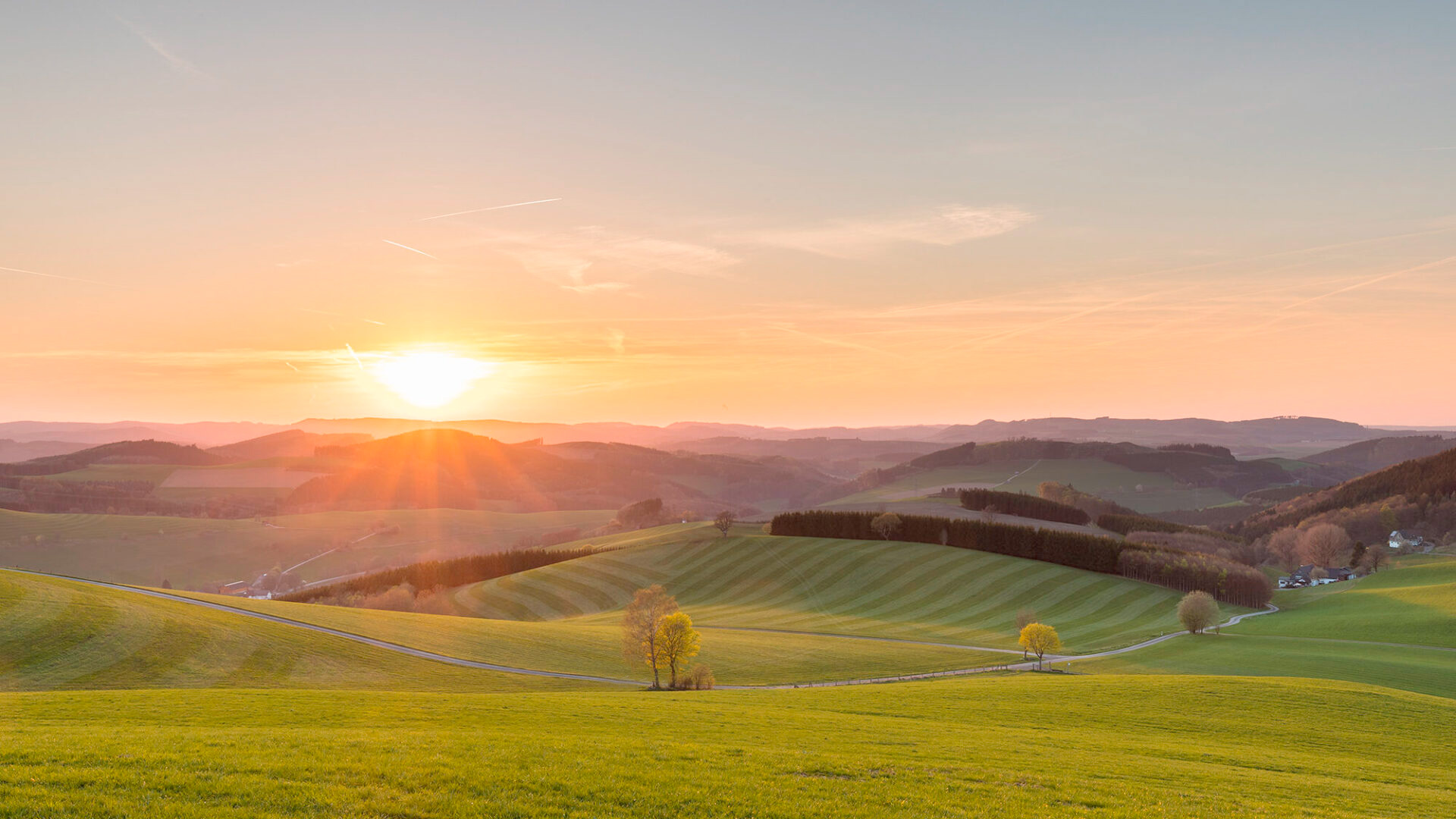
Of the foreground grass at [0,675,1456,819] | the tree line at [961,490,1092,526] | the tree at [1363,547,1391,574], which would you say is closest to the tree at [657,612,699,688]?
the foreground grass at [0,675,1456,819]

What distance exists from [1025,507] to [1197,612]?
10402 centimetres

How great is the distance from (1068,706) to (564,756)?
32.8 metres

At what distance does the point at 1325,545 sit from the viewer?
164000 mm

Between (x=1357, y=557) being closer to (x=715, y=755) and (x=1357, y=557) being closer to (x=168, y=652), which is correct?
(x=715, y=755)

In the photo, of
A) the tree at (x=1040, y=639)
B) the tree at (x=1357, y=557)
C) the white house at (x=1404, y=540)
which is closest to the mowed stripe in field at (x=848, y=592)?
the tree at (x=1040, y=639)

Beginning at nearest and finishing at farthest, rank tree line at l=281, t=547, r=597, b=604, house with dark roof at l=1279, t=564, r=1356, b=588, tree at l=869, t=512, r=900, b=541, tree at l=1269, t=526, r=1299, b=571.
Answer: house with dark roof at l=1279, t=564, r=1356, b=588, tree at l=869, t=512, r=900, b=541, tree line at l=281, t=547, r=597, b=604, tree at l=1269, t=526, r=1299, b=571

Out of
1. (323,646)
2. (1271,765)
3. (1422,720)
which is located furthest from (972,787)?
(323,646)

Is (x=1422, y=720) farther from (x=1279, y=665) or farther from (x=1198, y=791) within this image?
(x=1279, y=665)

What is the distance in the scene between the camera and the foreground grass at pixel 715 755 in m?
17.4

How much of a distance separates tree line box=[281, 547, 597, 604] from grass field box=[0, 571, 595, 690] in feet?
326

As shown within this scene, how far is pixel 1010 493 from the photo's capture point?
199 m

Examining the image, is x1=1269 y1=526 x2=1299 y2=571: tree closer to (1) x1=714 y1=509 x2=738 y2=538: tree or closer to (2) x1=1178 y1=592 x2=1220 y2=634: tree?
(2) x1=1178 y1=592 x2=1220 y2=634: tree

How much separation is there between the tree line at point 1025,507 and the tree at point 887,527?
42.5 metres

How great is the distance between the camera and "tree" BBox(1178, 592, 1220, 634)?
92438 millimetres
